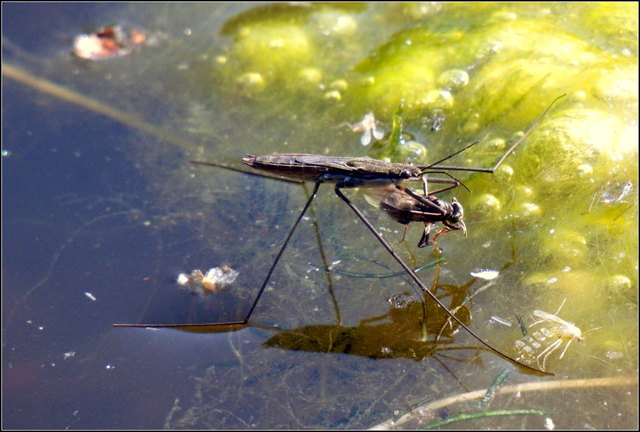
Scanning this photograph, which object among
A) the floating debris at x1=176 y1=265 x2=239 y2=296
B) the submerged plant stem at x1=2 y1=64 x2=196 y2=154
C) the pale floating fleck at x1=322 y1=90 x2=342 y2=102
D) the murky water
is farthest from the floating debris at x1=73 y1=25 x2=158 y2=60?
the floating debris at x1=176 y1=265 x2=239 y2=296

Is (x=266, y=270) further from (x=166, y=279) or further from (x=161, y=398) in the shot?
(x=161, y=398)

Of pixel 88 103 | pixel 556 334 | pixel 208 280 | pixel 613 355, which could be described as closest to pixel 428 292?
pixel 556 334

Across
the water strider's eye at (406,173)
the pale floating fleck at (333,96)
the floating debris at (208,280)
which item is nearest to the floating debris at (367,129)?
the pale floating fleck at (333,96)

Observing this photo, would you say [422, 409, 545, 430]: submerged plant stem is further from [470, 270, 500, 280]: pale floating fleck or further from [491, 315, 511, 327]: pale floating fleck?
[470, 270, 500, 280]: pale floating fleck

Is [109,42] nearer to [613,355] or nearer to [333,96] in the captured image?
[333,96]

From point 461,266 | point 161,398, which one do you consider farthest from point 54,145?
point 461,266

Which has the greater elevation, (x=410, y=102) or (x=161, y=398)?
(x=410, y=102)
